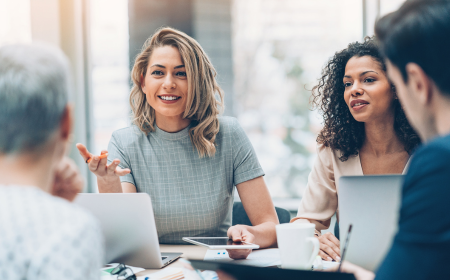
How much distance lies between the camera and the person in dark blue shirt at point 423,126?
588mm

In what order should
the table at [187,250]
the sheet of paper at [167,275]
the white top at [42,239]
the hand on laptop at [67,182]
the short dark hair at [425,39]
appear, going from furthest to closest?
the table at [187,250], the sheet of paper at [167,275], the hand on laptop at [67,182], the short dark hair at [425,39], the white top at [42,239]

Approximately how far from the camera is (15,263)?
1.72ft

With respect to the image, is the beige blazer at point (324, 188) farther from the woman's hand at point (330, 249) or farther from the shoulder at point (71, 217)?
the shoulder at point (71, 217)

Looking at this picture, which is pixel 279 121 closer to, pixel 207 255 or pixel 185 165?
pixel 185 165

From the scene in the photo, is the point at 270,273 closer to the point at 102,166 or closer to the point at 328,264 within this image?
the point at 328,264

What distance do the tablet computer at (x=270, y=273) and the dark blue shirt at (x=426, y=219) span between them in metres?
0.12

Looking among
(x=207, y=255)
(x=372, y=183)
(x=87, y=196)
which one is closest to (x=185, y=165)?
(x=207, y=255)

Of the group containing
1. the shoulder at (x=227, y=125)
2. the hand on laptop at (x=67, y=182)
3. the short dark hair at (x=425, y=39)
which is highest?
the short dark hair at (x=425, y=39)

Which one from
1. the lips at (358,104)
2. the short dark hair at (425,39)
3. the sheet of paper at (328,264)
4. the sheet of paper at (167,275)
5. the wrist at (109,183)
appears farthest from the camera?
the lips at (358,104)

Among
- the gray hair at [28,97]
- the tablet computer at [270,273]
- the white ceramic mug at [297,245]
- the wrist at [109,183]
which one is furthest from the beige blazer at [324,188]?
the gray hair at [28,97]

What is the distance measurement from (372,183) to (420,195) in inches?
14.2

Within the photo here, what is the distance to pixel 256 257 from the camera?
4.24 feet

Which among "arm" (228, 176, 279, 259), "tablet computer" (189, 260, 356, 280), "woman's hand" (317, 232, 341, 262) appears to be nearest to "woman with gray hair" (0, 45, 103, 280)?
"tablet computer" (189, 260, 356, 280)

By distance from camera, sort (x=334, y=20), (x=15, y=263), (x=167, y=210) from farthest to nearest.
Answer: (x=334, y=20) < (x=167, y=210) < (x=15, y=263)
